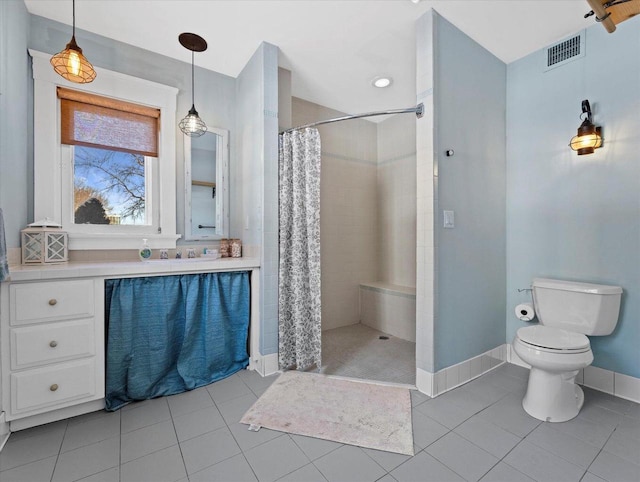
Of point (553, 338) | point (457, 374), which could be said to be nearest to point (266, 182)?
point (457, 374)

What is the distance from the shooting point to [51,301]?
1580mm

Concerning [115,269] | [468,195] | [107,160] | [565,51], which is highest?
[565,51]

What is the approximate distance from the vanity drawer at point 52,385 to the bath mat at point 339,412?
940mm

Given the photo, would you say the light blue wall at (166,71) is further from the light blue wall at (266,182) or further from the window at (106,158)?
the light blue wall at (266,182)

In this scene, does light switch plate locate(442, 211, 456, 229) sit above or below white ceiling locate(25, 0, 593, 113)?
below

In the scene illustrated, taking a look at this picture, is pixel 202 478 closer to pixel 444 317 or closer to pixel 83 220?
pixel 444 317

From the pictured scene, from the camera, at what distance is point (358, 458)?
1.39m

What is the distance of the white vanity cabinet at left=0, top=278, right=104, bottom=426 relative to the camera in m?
1.49

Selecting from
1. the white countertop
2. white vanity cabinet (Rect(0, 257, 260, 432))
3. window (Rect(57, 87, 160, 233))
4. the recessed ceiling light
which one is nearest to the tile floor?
white vanity cabinet (Rect(0, 257, 260, 432))

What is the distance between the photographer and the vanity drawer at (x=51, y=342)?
151 cm

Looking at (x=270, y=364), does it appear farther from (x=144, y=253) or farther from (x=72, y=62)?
(x=72, y=62)

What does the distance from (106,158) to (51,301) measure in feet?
3.78

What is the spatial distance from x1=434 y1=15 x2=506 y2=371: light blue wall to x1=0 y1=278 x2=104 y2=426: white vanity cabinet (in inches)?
83.7

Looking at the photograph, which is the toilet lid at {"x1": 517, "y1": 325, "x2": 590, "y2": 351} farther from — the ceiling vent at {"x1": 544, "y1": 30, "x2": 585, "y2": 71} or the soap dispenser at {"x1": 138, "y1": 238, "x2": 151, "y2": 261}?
the soap dispenser at {"x1": 138, "y1": 238, "x2": 151, "y2": 261}
